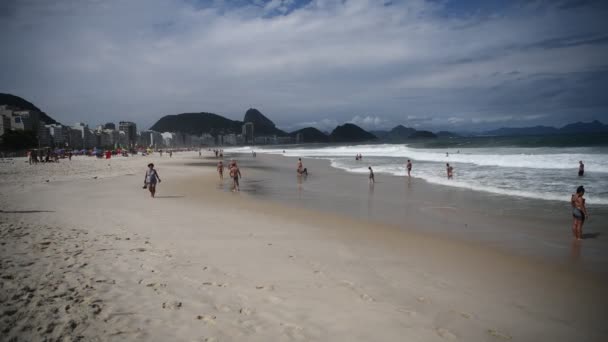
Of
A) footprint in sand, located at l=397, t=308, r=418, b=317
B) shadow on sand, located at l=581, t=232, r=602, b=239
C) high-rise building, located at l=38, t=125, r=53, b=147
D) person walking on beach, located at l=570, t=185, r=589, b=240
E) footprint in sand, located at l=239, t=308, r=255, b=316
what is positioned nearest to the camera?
footprint in sand, located at l=239, t=308, r=255, b=316

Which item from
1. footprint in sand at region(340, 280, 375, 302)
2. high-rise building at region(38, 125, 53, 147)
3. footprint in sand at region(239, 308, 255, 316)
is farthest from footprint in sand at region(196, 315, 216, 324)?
high-rise building at region(38, 125, 53, 147)

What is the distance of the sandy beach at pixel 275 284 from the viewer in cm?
374

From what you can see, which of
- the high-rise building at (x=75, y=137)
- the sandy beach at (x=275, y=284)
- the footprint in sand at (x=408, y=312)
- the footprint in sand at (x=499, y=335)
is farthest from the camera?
the high-rise building at (x=75, y=137)

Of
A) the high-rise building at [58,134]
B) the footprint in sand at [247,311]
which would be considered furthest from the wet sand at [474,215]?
the high-rise building at [58,134]

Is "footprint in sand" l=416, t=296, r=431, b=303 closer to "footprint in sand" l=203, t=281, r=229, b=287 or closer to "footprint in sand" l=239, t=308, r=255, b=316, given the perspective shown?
"footprint in sand" l=239, t=308, r=255, b=316

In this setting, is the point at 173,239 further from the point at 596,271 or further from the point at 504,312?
the point at 596,271

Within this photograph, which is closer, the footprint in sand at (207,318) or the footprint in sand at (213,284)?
the footprint in sand at (207,318)

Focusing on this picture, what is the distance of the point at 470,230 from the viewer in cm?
924

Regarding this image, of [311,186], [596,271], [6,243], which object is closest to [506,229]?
[596,271]

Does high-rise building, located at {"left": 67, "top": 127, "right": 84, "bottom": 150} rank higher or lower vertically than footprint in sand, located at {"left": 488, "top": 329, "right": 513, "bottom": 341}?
higher

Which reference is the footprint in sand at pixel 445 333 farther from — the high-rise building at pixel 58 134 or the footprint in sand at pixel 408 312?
the high-rise building at pixel 58 134

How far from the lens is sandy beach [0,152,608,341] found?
3744 mm

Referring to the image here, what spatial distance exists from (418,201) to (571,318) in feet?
31.9

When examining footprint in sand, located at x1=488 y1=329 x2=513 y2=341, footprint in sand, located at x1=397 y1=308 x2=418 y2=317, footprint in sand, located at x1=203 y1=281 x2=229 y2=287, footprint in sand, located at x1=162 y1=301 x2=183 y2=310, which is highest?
footprint in sand, located at x1=162 y1=301 x2=183 y2=310
